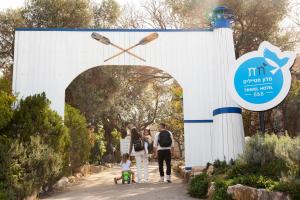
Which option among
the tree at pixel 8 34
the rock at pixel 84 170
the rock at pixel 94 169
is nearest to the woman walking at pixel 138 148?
the rock at pixel 84 170

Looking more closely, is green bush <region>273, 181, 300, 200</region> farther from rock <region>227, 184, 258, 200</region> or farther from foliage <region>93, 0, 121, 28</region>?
foliage <region>93, 0, 121, 28</region>

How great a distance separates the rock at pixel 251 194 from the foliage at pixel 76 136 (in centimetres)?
608

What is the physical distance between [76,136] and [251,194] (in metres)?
7.07

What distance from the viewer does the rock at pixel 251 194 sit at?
5.85 meters

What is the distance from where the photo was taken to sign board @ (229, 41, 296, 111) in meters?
8.55

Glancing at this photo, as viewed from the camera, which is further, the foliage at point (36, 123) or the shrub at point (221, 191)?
the foliage at point (36, 123)

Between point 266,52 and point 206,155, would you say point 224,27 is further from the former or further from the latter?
point 206,155

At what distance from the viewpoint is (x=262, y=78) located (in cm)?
877

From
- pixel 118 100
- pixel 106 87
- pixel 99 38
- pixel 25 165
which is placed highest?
pixel 99 38

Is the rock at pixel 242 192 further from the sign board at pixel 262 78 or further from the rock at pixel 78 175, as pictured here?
the rock at pixel 78 175

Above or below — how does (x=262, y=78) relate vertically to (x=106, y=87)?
below

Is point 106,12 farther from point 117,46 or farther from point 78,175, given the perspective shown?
point 78,175

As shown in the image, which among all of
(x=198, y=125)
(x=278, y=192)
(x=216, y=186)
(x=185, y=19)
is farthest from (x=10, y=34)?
(x=278, y=192)

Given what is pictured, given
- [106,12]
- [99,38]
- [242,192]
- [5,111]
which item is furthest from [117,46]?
[106,12]
